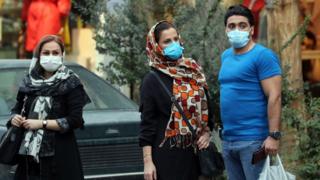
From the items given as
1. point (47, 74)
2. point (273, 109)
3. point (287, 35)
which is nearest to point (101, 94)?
point (47, 74)

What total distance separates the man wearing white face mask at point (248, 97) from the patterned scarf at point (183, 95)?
8.2 inches

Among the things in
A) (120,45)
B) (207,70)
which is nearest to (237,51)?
(207,70)

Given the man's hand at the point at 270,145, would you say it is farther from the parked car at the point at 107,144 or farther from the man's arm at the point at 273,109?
Result: the parked car at the point at 107,144

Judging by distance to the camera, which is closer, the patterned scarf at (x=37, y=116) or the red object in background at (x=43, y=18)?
the patterned scarf at (x=37, y=116)

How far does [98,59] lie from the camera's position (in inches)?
558

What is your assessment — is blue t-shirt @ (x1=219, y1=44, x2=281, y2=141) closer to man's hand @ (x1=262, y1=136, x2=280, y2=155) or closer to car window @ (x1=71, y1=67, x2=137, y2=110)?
man's hand @ (x1=262, y1=136, x2=280, y2=155)

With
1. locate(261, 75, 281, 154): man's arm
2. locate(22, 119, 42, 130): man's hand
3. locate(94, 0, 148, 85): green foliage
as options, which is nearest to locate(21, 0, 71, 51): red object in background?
locate(94, 0, 148, 85): green foliage

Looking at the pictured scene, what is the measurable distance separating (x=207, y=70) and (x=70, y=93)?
2.55 m

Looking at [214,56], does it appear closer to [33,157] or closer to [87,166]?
[87,166]

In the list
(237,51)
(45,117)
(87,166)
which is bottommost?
(87,166)

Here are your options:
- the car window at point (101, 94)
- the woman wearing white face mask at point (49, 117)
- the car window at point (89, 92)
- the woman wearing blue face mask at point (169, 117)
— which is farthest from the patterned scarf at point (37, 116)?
the car window at point (101, 94)

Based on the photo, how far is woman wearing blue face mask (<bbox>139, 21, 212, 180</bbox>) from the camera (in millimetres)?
5625

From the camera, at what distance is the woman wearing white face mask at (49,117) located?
19.9ft

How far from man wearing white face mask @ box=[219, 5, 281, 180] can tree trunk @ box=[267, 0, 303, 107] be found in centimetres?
247
